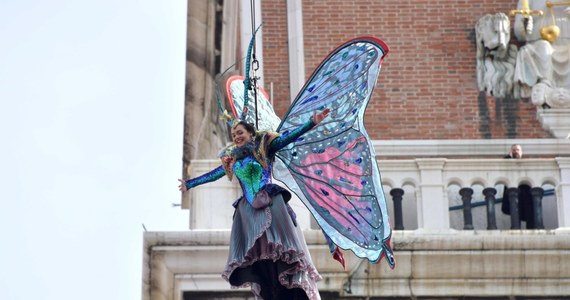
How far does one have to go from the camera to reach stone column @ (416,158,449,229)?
27.1m

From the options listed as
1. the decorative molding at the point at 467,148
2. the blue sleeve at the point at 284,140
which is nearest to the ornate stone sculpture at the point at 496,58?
the decorative molding at the point at 467,148

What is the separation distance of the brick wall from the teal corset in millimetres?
10904

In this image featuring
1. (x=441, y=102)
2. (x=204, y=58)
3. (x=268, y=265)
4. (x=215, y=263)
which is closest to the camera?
(x=268, y=265)

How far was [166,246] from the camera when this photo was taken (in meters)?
26.1

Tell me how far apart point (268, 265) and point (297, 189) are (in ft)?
2.28

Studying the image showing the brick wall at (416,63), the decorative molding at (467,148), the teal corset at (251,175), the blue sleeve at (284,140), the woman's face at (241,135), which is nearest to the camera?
the blue sleeve at (284,140)

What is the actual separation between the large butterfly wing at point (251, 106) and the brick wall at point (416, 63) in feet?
32.1

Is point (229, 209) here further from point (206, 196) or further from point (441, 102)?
point (441, 102)

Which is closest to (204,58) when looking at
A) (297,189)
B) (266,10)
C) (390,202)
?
(266,10)

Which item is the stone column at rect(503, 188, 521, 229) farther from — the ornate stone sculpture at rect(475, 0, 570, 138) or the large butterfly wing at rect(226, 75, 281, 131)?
the large butterfly wing at rect(226, 75, 281, 131)

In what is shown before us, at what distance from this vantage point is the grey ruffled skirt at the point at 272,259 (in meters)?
18.9

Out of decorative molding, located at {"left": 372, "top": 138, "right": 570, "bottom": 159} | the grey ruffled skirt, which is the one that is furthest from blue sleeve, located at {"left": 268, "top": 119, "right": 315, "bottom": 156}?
decorative molding, located at {"left": 372, "top": 138, "right": 570, "bottom": 159}

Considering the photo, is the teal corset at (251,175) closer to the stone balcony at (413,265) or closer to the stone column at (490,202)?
the stone balcony at (413,265)

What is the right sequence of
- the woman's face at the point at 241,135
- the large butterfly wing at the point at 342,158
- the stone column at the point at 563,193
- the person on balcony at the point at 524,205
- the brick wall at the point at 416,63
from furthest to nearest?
the brick wall at the point at 416,63 → the person on balcony at the point at 524,205 → the stone column at the point at 563,193 → the woman's face at the point at 241,135 → the large butterfly wing at the point at 342,158
